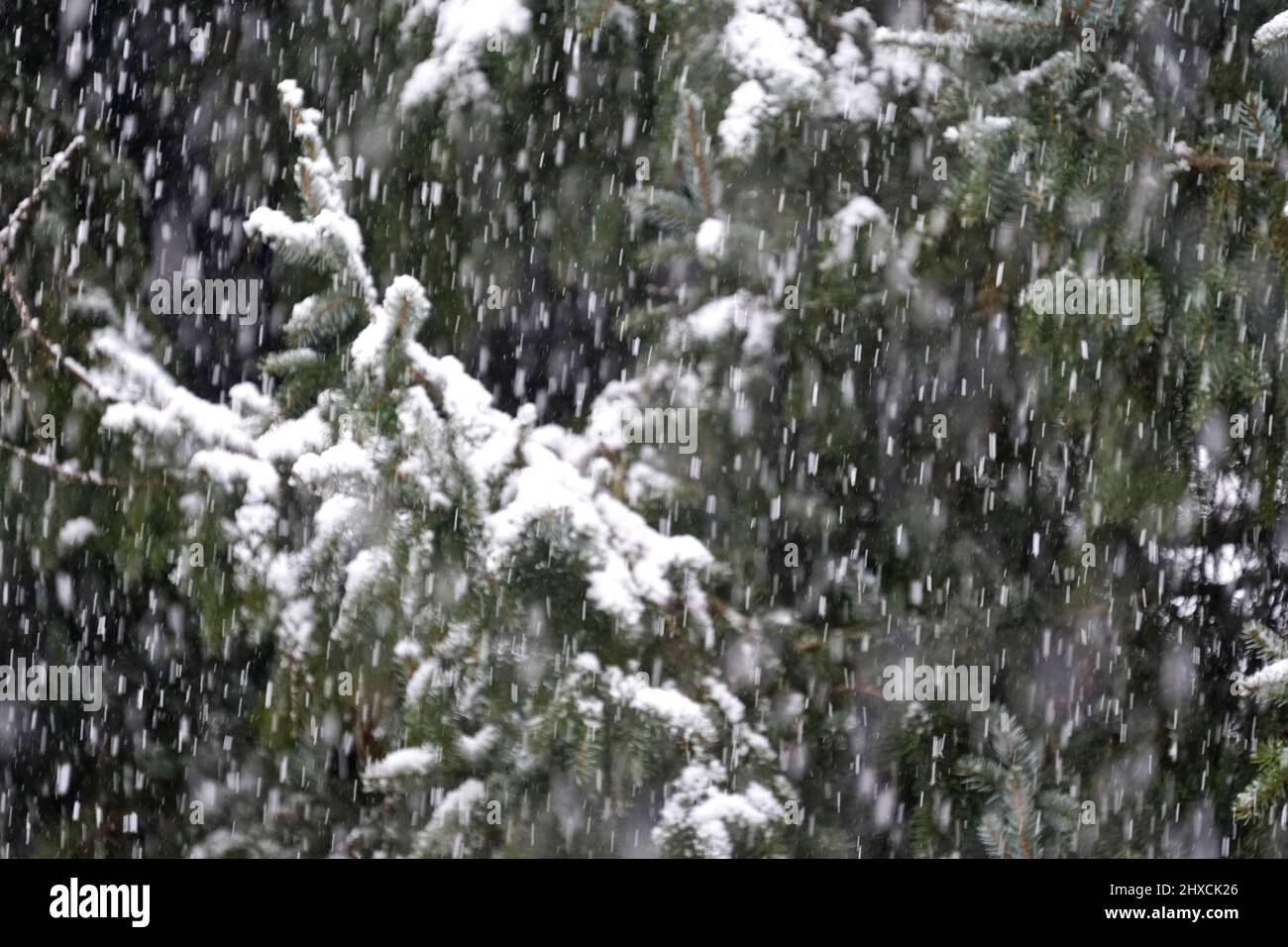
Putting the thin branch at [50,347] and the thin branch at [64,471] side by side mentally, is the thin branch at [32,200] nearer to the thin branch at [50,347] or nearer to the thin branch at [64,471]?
the thin branch at [50,347]

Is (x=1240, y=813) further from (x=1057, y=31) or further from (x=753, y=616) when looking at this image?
(x=1057, y=31)

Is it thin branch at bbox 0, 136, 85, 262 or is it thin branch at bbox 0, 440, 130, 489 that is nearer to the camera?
thin branch at bbox 0, 440, 130, 489

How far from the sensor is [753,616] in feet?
7.44

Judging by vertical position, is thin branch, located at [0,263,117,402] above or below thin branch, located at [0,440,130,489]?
above

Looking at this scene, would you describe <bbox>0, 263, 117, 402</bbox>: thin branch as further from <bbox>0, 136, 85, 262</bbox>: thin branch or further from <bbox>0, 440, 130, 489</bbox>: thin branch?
<bbox>0, 440, 130, 489</bbox>: thin branch

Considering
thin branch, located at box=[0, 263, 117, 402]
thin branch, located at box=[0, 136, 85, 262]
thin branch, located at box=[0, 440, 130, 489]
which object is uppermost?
thin branch, located at box=[0, 136, 85, 262]

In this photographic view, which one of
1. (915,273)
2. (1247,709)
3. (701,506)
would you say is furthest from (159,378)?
(1247,709)

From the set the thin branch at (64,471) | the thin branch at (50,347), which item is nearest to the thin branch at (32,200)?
the thin branch at (50,347)

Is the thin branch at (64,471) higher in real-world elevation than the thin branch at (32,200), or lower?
lower

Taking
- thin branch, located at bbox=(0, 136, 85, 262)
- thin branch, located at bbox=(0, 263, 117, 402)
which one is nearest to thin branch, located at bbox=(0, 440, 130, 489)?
thin branch, located at bbox=(0, 263, 117, 402)

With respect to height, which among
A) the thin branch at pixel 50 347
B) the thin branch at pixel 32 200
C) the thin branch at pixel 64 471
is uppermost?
the thin branch at pixel 32 200

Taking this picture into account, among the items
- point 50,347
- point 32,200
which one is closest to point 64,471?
point 50,347

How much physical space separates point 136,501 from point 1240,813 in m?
2.37

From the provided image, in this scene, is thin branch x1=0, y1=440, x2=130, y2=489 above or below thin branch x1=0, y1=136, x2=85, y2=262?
below
